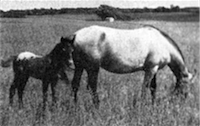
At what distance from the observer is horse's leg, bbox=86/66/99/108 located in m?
6.00

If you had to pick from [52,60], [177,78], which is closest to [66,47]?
[52,60]

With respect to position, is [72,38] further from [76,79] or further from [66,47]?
[76,79]

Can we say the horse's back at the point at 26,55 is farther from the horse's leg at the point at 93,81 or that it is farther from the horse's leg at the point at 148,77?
the horse's leg at the point at 148,77

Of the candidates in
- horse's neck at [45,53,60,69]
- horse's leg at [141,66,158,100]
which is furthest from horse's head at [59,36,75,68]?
horse's leg at [141,66,158,100]

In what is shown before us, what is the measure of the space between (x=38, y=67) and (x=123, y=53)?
48.6 inches

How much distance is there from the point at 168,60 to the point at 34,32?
6.60ft

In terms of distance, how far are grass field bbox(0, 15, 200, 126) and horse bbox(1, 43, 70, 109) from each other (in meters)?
0.10

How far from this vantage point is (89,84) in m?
6.09

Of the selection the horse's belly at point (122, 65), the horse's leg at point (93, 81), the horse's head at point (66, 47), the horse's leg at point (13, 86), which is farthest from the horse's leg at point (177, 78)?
the horse's leg at point (13, 86)

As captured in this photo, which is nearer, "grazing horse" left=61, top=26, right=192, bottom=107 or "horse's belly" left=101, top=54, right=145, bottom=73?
"grazing horse" left=61, top=26, right=192, bottom=107

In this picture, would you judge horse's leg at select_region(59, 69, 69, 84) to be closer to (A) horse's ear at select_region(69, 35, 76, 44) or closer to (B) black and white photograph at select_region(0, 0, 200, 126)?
(B) black and white photograph at select_region(0, 0, 200, 126)

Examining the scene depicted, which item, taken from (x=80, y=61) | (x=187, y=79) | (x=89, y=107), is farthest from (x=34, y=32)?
(x=187, y=79)

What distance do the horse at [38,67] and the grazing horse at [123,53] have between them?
8.9 inches

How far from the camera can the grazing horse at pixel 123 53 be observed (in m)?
5.86
